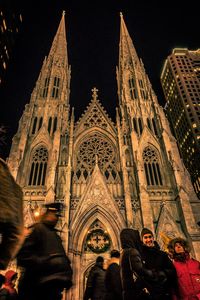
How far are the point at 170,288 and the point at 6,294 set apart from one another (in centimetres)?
309

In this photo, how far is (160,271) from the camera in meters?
3.65

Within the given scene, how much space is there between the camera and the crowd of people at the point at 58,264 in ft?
5.98

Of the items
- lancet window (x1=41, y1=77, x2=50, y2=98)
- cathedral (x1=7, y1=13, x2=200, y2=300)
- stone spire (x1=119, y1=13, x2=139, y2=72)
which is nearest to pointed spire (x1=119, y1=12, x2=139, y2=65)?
stone spire (x1=119, y1=13, x2=139, y2=72)

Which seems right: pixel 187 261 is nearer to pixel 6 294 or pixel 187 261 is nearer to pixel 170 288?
pixel 170 288

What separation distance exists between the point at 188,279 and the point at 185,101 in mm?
65504

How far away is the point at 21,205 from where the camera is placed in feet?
6.45

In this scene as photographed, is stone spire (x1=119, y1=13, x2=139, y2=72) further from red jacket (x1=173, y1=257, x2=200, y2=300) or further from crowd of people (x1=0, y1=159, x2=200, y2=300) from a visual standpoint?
red jacket (x1=173, y1=257, x2=200, y2=300)

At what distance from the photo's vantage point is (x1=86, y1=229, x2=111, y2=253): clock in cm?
1677

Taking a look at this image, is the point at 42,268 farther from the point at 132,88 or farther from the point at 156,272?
the point at 132,88

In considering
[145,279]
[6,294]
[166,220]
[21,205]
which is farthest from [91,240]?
[21,205]

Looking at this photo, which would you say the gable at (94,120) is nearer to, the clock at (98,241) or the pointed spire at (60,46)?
the pointed spire at (60,46)

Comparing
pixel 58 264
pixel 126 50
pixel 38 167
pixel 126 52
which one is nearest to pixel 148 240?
pixel 58 264

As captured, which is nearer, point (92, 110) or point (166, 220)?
point (166, 220)

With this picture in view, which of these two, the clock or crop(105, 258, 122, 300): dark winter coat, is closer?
crop(105, 258, 122, 300): dark winter coat
